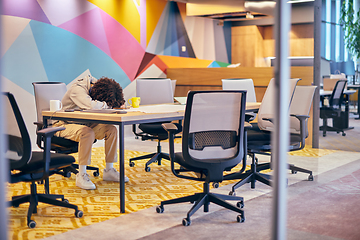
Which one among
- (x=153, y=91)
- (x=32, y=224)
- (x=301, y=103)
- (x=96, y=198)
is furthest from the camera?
(x=153, y=91)

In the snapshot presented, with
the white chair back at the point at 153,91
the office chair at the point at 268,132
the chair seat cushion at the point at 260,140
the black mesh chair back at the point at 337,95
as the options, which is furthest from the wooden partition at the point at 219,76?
the chair seat cushion at the point at 260,140

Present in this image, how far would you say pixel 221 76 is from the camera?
22.9 feet

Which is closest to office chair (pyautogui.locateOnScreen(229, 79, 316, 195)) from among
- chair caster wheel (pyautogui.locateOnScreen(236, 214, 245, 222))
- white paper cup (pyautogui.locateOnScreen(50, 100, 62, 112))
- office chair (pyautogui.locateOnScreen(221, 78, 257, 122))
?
chair caster wheel (pyautogui.locateOnScreen(236, 214, 245, 222))

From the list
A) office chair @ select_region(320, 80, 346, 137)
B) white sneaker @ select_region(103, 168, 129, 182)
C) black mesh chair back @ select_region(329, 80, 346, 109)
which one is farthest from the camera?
office chair @ select_region(320, 80, 346, 137)

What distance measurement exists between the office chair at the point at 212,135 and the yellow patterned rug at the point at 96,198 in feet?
2.24

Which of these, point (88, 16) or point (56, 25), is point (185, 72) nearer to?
point (88, 16)

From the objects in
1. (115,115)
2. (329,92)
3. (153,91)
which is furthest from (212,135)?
(329,92)

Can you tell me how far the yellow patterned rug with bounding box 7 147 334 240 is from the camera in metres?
2.81

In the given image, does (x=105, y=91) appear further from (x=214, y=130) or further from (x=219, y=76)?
(x=219, y=76)

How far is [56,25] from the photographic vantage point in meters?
5.96

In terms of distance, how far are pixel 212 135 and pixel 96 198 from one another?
1270mm

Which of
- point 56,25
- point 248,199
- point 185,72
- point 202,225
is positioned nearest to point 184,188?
point 248,199

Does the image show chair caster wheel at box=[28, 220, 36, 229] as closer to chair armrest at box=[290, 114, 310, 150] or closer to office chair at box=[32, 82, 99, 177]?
office chair at box=[32, 82, 99, 177]

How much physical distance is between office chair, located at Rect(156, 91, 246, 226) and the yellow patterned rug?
682 mm
